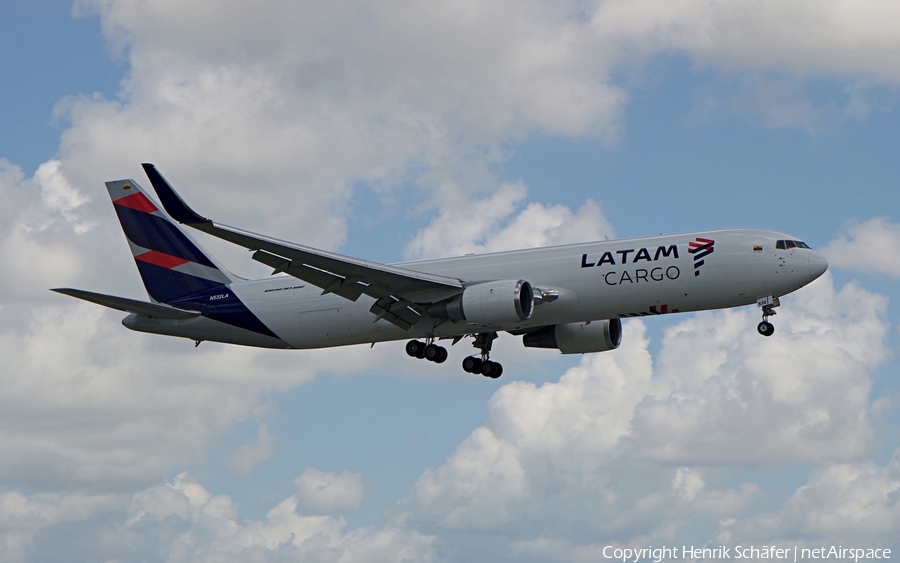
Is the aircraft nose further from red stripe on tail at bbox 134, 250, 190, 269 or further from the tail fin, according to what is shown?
red stripe on tail at bbox 134, 250, 190, 269

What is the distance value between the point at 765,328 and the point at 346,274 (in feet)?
53.3

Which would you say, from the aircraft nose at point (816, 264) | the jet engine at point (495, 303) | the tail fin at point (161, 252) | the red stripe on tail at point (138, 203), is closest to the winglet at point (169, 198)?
the jet engine at point (495, 303)

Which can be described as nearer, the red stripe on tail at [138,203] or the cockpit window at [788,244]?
the cockpit window at [788,244]

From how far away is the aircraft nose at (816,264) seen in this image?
142 feet

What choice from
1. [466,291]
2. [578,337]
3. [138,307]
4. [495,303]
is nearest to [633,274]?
[495,303]

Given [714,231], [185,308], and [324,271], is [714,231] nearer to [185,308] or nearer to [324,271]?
[324,271]

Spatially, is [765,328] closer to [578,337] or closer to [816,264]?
[816,264]

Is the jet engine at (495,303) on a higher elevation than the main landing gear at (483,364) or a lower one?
lower

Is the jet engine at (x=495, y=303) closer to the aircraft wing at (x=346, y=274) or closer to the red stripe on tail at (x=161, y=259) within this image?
the aircraft wing at (x=346, y=274)

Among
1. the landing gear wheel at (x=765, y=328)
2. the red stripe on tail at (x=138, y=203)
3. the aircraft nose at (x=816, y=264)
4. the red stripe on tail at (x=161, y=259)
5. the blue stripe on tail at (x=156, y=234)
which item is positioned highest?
the red stripe on tail at (x=138, y=203)

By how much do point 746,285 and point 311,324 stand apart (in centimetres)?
1799

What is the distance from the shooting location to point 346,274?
4431 centimetres

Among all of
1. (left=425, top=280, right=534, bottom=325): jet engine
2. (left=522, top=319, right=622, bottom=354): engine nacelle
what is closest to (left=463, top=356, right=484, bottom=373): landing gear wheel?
(left=522, top=319, right=622, bottom=354): engine nacelle

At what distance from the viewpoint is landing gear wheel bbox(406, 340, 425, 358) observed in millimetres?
49500
